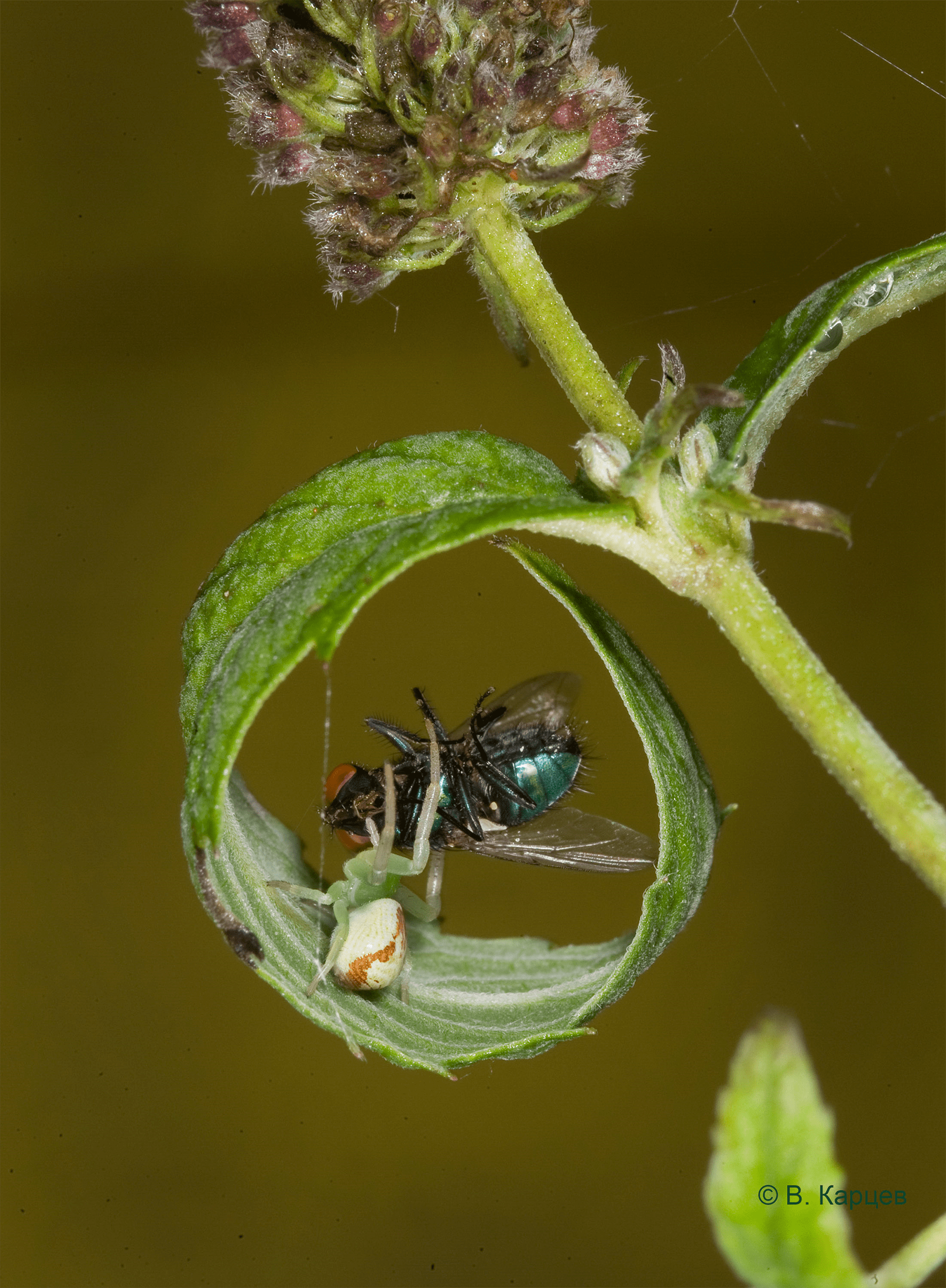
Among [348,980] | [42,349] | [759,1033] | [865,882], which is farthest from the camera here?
[865,882]

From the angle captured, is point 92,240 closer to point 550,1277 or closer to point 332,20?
point 332,20

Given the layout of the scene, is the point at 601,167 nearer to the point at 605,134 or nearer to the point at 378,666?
the point at 605,134

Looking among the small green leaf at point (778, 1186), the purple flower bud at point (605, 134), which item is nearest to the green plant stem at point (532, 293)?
the purple flower bud at point (605, 134)

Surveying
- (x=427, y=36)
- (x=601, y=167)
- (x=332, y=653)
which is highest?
(x=427, y=36)

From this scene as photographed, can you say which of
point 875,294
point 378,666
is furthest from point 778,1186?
point 378,666

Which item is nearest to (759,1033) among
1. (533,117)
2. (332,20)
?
(533,117)

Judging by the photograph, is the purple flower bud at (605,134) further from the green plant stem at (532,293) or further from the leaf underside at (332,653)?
the leaf underside at (332,653)
